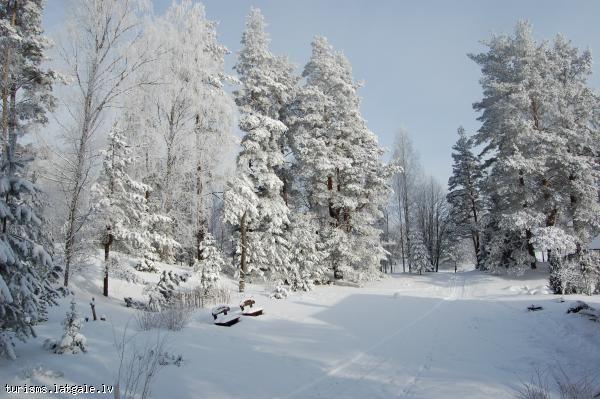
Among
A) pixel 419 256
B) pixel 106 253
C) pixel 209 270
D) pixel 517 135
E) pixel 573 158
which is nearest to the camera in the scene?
pixel 106 253

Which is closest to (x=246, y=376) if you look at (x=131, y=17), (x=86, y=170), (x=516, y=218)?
(x=86, y=170)

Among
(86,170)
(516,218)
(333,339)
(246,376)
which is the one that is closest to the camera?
(246,376)

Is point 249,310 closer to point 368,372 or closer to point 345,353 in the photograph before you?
point 345,353

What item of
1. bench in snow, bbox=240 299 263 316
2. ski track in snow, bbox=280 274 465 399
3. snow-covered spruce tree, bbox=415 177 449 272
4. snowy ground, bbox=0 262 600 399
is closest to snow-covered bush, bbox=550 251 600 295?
snowy ground, bbox=0 262 600 399

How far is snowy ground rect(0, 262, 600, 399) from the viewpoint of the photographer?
5.38m

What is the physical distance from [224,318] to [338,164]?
13.5 metres

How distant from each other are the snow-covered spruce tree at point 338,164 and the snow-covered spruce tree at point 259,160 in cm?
270

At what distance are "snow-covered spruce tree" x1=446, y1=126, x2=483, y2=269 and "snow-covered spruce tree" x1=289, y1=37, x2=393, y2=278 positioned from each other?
18.4 meters

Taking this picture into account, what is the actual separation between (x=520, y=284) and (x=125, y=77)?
21748 millimetres

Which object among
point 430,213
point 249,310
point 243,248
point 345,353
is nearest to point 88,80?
point 249,310

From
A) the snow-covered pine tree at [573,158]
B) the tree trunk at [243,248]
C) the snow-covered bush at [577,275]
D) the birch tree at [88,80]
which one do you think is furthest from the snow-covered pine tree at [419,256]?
the birch tree at [88,80]

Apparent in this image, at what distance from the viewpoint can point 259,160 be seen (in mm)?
18719

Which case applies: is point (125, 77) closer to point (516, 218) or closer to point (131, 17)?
point (131, 17)

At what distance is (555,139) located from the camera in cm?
1992
